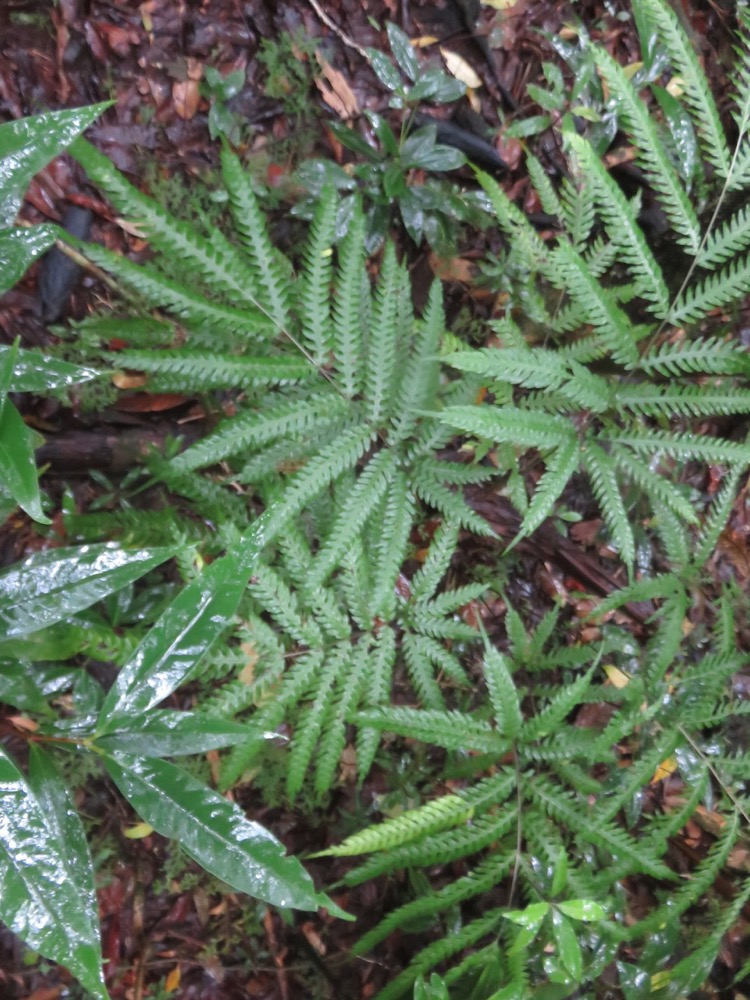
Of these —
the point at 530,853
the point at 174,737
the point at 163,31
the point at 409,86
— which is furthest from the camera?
the point at 409,86

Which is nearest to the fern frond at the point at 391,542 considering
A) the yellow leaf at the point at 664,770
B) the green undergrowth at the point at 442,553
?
the green undergrowth at the point at 442,553

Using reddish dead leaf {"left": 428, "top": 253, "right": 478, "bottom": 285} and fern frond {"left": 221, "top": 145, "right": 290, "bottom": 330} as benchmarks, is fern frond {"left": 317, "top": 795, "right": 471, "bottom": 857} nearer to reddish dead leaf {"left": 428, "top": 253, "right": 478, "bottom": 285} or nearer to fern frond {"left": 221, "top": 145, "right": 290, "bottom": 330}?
fern frond {"left": 221, "top": 145, "right": 290, "bottom": 330}

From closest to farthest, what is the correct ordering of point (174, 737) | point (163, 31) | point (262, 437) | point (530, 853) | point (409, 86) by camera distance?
point (174, 737)
point (262, 437)
point (530, 853)
point (163, 31)
point (409, 86)

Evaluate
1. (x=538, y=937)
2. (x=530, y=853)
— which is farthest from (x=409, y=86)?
(x=538, y=937)

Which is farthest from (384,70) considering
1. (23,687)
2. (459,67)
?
(23,687)

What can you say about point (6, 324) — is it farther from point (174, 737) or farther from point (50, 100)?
point (174, 737)

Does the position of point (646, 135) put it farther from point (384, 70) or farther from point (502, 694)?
point (502, 694)
